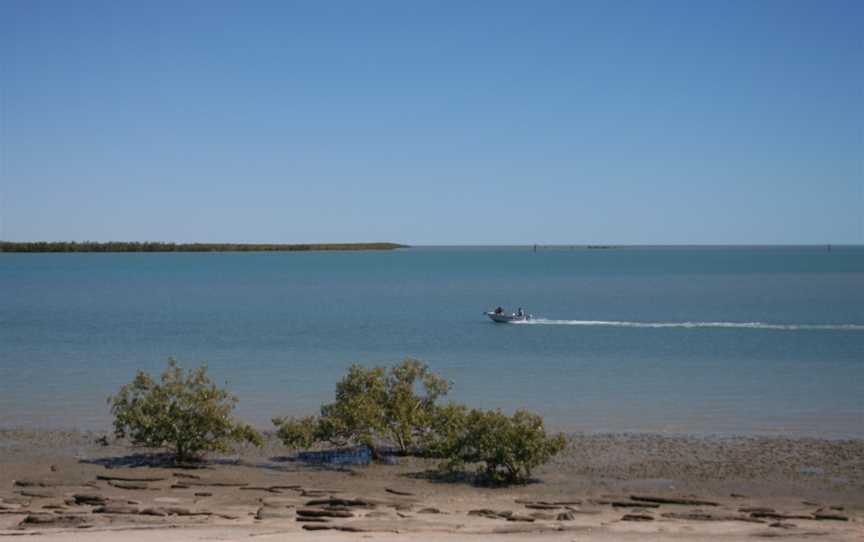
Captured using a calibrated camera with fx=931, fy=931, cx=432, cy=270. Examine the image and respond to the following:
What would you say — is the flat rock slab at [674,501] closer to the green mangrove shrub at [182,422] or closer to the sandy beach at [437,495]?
the sandy beach at [437,495]

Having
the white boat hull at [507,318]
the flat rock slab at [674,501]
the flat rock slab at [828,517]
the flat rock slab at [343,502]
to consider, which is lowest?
the flat rock slab at [343,502]

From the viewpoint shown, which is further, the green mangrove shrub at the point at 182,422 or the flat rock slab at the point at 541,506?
the green mangrove shrub at the point at 182,422

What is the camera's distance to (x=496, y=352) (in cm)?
4159

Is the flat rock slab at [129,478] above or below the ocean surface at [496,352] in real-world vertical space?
below

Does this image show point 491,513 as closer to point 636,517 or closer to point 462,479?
point 636,517

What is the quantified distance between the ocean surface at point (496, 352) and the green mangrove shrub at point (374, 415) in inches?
174

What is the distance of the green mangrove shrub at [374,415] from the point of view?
19172mm

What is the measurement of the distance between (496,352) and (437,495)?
995 inches

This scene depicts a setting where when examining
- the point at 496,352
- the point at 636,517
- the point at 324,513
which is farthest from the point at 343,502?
the point at 496,352

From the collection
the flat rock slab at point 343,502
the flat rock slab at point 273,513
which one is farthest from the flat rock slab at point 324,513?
the flat rock slab at point 343,502

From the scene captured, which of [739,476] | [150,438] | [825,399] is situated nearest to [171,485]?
[150,438]

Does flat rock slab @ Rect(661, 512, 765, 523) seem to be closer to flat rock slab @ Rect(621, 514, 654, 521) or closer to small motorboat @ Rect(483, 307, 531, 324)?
flat rock slab @ Rect(621, 514, 654, 521)

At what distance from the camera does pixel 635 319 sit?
59.9m

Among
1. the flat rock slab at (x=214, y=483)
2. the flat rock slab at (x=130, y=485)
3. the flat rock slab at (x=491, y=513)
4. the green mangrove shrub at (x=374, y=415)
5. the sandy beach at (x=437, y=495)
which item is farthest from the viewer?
the green mangrove shrub at (x=374, y=415)
